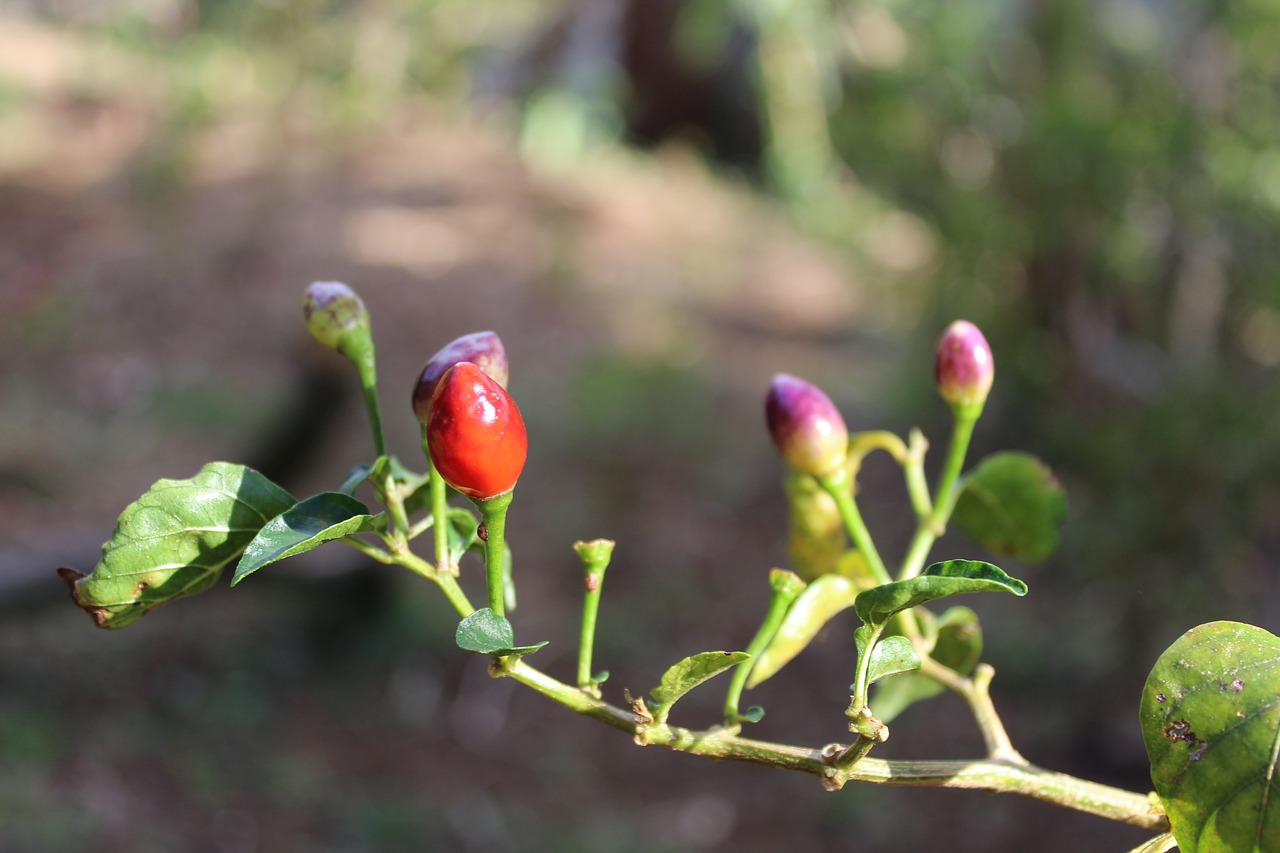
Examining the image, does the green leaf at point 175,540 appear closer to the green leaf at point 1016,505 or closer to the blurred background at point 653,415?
the green leaf at point 1016,505

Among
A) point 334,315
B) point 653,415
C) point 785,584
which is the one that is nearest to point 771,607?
point 785,584

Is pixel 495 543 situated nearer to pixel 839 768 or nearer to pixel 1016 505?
pixel 839 768

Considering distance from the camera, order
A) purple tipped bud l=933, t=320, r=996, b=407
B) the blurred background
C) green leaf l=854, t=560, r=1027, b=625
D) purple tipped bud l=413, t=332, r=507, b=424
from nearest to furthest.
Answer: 1. green leaf l=854, t=560, r=1027, b=625
2. purple tipped bud l=413, t=332, r=507, b=424
3. purple tipped bud l=933, t=320, r=996, b=407
4. the blurred background

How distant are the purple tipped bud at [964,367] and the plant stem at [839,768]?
0.70 ft

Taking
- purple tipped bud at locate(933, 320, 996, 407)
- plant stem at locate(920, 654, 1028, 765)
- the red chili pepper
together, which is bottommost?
plant stem at locate(920, 654, 1028, 765)

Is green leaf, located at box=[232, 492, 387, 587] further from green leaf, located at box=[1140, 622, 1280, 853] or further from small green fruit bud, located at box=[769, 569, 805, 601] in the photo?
green leaf, located at box=[1140, 622, 1280, 853]

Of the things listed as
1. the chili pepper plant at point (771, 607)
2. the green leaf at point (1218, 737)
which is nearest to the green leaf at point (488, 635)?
the chili pepper plant at point (771, 607)

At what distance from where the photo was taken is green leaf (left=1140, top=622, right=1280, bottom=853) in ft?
1.27

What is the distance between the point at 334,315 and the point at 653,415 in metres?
3.99

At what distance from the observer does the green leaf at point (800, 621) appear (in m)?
0.52

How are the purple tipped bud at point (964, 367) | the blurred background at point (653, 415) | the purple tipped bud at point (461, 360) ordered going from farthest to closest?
the blurred background at point (653, 415), the purple tipped bud at point (964, 367), the purple tipped bud at point (461, 360)

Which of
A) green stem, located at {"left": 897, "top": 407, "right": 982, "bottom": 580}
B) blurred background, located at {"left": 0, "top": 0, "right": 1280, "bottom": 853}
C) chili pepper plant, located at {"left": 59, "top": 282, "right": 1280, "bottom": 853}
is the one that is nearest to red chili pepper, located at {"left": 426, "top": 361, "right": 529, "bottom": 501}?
chili pepper plant, located at {"left": 59, "top": 282, "right": 1280, "bottom": 853}

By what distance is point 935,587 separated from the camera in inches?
15.1

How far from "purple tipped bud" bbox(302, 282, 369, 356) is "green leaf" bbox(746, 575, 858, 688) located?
8.7 inches
